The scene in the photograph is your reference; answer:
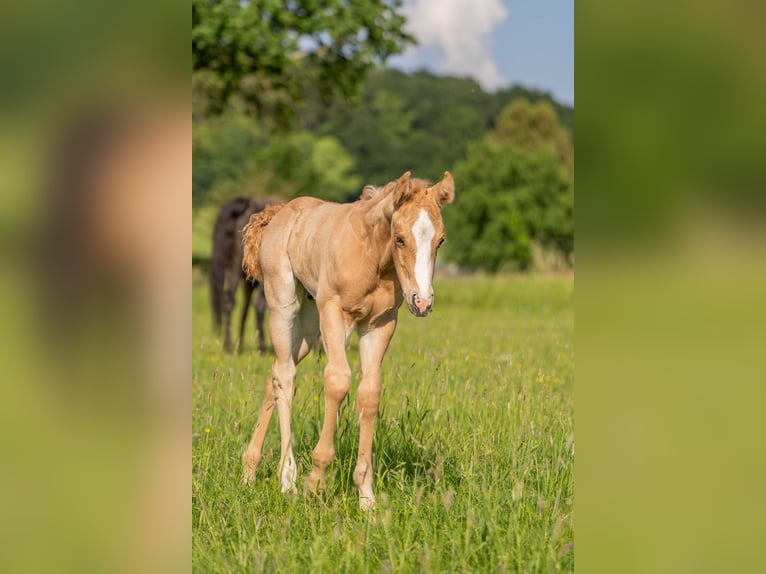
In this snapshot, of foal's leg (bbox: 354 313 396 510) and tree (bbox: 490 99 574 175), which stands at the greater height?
tree (bbox: 490 99 574 175)

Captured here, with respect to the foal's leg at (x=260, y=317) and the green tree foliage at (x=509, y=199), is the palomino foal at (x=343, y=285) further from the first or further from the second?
the green tree foliage at (x=509, y=199)

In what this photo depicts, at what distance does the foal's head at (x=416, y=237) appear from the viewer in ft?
11.8

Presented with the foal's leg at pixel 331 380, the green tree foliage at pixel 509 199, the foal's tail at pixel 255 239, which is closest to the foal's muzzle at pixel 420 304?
the foal's leg at pixel 331 380

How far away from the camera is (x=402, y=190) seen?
371 cm

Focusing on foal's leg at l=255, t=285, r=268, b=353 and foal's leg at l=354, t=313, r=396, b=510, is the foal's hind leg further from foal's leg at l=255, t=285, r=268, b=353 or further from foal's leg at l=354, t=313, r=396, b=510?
foal's leg at l=255, t=285, r=268, b=353

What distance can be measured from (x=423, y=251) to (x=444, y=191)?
38cm

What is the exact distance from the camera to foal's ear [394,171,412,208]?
3.68 metres

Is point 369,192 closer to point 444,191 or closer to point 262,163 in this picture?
point 444,191

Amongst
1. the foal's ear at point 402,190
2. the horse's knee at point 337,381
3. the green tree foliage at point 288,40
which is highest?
the green tree foliage at point 288,40

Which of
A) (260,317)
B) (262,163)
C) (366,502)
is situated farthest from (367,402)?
(262,163)

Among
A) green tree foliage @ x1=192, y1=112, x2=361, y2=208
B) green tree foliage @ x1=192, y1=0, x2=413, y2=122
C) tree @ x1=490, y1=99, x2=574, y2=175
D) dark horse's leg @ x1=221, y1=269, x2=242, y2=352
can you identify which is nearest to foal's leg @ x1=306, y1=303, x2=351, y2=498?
dark horse's leg @ x1=221, y1=269, x2=242, y2=352

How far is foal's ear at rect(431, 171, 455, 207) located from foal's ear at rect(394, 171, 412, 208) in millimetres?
125
